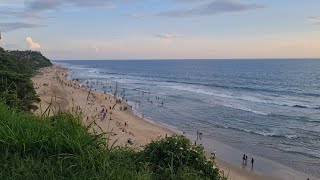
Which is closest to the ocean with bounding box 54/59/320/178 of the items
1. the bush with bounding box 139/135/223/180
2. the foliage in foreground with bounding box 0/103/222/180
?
the bush with bounding box 139/135/223/180

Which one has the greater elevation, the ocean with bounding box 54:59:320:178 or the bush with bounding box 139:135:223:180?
the bush with bounding box 139:135:223:180

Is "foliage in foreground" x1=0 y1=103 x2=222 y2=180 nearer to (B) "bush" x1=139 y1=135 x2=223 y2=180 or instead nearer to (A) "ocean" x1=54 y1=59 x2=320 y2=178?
(B) "bush" x1=139 y1=135 x2=223 y2=180

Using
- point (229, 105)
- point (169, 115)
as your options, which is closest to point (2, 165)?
point (169, 115)

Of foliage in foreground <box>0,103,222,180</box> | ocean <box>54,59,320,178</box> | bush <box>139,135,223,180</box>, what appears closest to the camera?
foliage in foreground <box>0,103,222,180</box>

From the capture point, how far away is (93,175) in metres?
4.59

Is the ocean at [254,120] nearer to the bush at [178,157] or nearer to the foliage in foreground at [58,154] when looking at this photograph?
the bush at [178,157]

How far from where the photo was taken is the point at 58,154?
16.1 ft

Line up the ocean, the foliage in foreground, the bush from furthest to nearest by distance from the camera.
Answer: the ocean
the bush
the foliage in foreground

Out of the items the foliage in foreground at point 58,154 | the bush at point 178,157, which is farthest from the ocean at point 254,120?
the foliage in foreground at point 58,154

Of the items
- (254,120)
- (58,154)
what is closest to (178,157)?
(58,154)

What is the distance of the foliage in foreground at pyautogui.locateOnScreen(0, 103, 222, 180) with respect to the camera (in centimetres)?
467

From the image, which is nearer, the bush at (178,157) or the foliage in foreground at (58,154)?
the foliage in foreground at (58,154)

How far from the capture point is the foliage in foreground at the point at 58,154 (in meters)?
4.67

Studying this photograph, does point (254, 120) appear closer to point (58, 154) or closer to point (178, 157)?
point (178, 157)
